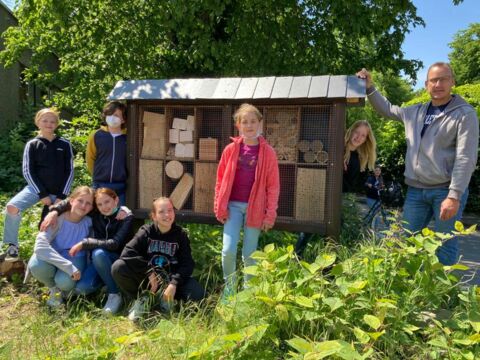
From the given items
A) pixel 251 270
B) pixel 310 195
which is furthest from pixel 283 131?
pixel 251 270

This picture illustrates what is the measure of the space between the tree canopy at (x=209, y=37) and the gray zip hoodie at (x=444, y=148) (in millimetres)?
3748

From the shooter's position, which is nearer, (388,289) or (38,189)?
(388,289)

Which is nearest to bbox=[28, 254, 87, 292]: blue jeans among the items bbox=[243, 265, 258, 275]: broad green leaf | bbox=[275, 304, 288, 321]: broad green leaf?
bbox=[243, 265, 258, 275]: broad green leaf

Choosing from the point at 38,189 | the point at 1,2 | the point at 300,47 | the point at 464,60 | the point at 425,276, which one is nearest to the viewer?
the point at 425,276

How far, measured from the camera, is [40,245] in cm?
355

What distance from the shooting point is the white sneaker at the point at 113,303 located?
3.47 meters

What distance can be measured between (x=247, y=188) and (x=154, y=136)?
1463 mm

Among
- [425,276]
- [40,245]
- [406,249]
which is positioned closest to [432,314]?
[425,276]

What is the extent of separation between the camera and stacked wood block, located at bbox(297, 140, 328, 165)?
3986 mm

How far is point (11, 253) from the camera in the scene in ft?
13.6

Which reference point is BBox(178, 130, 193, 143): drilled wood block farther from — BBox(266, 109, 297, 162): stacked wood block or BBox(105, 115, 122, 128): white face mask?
BBox(266, 109, 297, 162): stacked wood block

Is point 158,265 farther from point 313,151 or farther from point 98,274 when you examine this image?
point 313,151

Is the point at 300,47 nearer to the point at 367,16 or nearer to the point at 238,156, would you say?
the point at 367,16

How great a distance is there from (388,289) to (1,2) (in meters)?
13.5
